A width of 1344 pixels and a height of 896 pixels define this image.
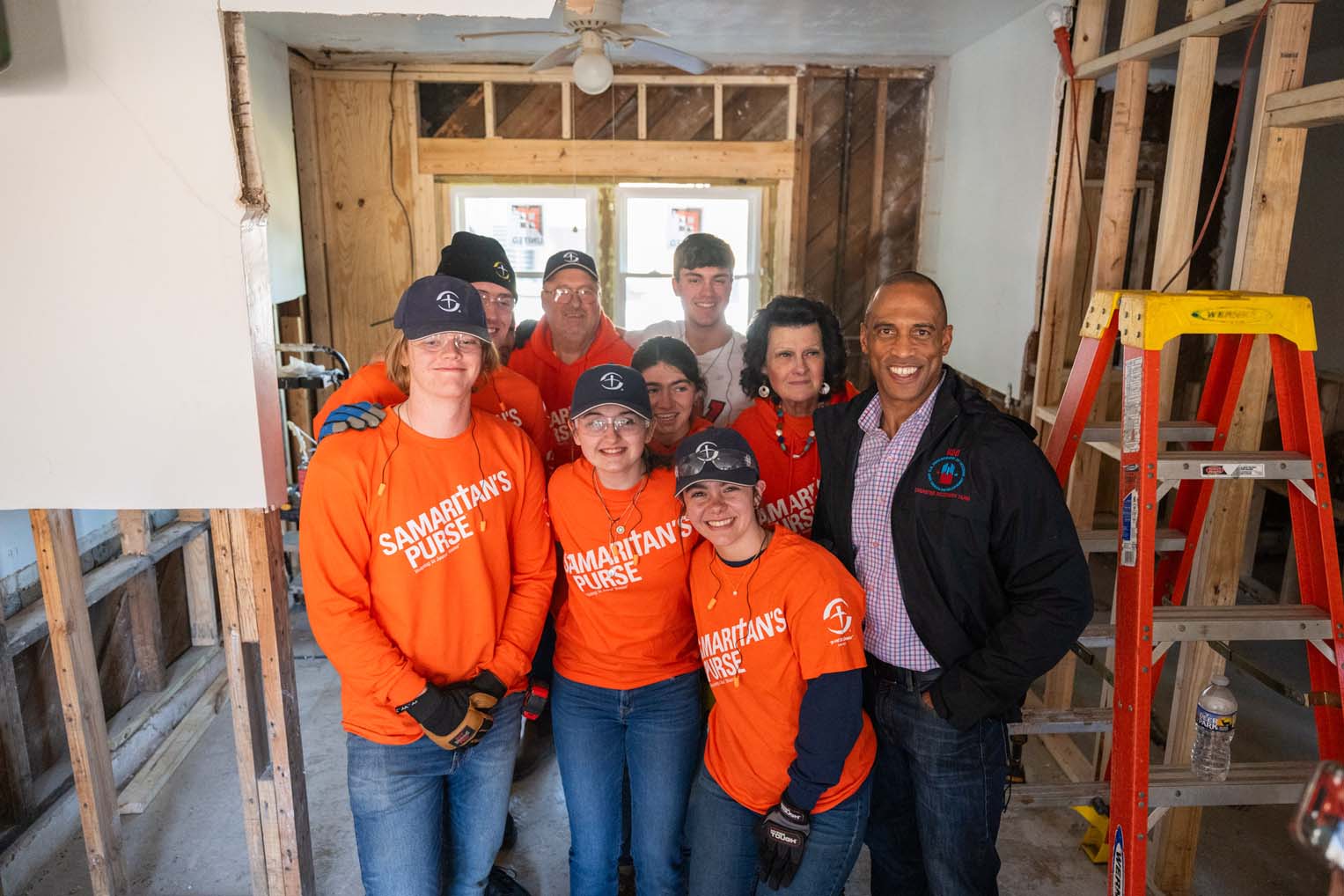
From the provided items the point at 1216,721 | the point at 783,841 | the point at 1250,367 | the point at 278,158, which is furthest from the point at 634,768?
the point at 278,158

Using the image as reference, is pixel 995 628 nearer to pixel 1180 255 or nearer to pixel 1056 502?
pixel 1056 502

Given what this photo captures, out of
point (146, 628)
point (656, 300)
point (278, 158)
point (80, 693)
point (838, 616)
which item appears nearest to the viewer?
point (838, 616)

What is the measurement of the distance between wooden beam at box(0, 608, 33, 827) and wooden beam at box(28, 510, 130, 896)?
618 millimetres

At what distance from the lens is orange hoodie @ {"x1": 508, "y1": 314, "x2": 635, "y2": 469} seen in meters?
2.71

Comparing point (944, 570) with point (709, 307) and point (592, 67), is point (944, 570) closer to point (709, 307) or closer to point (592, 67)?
point (709, 307)

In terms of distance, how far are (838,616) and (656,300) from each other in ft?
13.4

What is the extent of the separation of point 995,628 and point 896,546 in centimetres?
25

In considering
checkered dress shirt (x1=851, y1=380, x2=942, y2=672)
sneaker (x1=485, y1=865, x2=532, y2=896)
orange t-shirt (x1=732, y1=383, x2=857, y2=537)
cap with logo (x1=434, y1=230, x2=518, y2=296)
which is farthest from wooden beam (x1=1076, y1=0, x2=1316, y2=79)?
sneaker (x1=485, y1=865, x2=532, y2=896)

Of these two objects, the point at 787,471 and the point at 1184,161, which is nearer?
the point at 787,471

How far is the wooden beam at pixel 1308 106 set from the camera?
1.89m

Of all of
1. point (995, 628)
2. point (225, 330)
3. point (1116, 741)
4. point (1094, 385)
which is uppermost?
point (225, 330)

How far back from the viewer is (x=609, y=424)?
1.91 metres

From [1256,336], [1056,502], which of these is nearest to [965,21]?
[1256,336]

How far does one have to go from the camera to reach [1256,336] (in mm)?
2180
